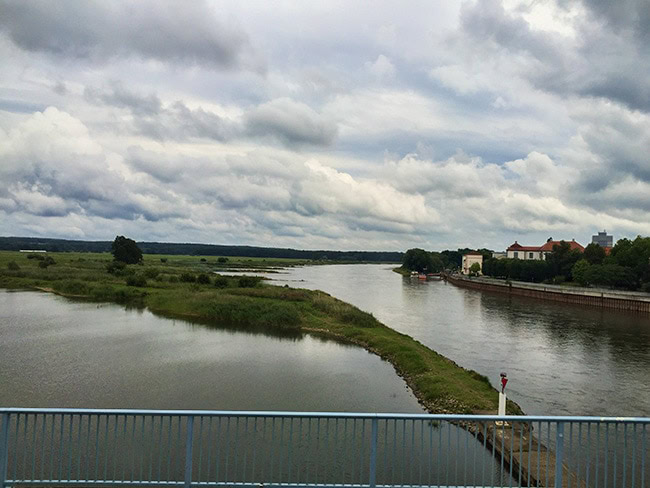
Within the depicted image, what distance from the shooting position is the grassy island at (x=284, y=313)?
2175 cm

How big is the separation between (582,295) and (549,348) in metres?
46.5

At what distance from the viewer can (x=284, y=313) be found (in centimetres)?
4119

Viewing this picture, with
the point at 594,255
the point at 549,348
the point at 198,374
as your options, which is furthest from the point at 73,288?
the point at 594,255

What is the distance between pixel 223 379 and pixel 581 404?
15.6 metres

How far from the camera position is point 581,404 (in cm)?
2241

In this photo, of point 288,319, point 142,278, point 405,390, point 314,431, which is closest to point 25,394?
point 314,431

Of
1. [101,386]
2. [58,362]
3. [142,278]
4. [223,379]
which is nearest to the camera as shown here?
[101,386]

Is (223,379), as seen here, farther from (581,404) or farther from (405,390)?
(581,404)

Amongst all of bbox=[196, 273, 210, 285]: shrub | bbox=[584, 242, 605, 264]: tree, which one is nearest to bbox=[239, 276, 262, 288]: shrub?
bbox=[196, 273, 210, 285]: shrub

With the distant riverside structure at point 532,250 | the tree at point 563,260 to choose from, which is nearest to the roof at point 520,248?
the distant riverside structure at point 532,250

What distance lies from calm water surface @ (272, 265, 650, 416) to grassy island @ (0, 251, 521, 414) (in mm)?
2776

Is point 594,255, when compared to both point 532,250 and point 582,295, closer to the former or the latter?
point 582,295

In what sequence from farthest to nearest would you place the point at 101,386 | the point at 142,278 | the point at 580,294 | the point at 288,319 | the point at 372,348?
the point at 580,294 → the point at 142,278 → the point at 288,319 → the point at 372,348 → the point at 101,386

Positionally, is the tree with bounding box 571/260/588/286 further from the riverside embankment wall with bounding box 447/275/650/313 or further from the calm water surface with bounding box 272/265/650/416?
the calm water surface with bounding box 272/265/650/416
